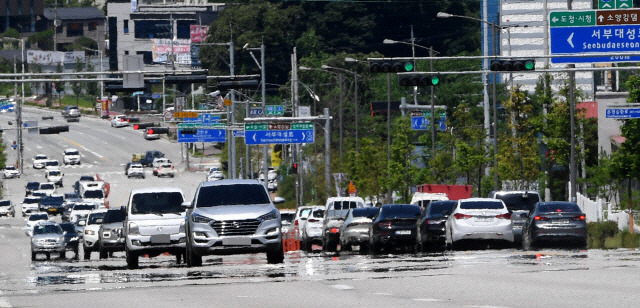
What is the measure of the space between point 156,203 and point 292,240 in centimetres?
1845

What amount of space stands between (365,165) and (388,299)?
193 ft

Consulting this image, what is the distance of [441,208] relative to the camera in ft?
126

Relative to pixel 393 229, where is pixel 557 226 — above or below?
above

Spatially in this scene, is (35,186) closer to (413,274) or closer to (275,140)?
(275,140)

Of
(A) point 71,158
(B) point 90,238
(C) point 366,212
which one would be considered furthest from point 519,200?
(A) point 71,158

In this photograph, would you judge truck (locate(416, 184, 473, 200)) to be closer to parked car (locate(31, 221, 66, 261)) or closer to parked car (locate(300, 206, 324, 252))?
parked car (locate(300, 206, 324, 252))

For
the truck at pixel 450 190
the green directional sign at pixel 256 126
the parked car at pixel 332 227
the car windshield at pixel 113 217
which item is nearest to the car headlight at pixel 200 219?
the car windshield at pixel 113 217

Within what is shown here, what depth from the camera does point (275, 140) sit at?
227ft

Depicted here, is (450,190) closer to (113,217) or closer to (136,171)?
(113,217)

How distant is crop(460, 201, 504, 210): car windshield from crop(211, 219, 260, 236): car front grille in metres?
8.93

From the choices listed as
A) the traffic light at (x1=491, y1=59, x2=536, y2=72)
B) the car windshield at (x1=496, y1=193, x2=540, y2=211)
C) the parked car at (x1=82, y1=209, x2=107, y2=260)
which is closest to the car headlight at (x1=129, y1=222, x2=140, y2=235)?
the car windshield at (x1=496, y1=193, x2=540, y2=211)

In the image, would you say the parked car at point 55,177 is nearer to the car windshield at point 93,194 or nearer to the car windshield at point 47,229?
the car windshield at point 93,194

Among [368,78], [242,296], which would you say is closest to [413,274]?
[242,296]

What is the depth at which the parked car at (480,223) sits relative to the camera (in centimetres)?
3488
